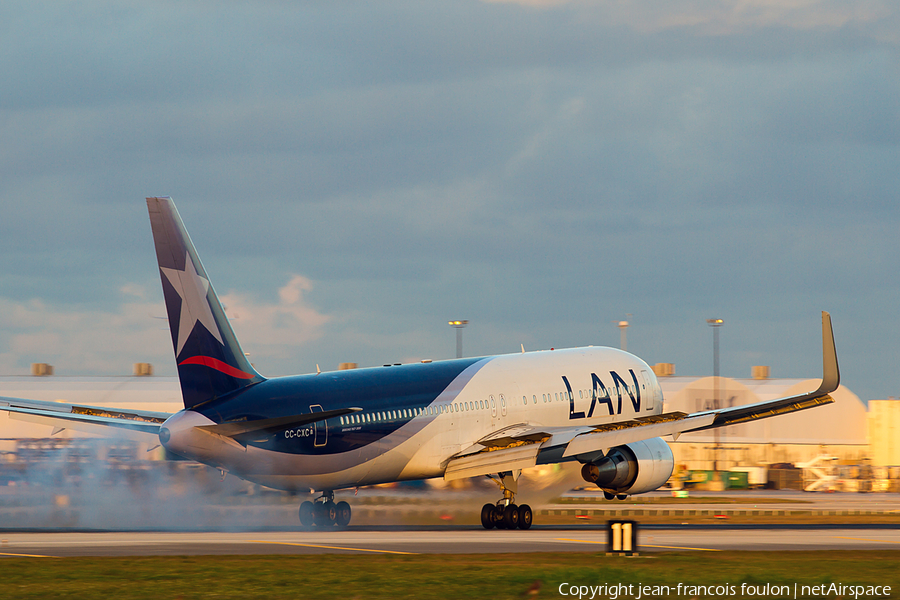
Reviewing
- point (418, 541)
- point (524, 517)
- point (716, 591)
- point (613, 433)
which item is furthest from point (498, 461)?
point (716, 591)

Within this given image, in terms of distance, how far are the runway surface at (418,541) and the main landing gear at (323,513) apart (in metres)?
1.54

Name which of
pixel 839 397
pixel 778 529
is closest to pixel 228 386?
pixel 778 529

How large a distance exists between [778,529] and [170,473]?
19909 mm

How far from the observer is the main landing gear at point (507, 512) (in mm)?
40344

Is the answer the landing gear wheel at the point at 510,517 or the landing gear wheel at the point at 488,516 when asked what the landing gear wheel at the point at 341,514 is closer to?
the landing gear wheel at the point at 488,516

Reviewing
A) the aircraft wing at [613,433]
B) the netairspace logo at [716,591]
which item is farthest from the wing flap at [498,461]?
the netairspace logo at [716,591]

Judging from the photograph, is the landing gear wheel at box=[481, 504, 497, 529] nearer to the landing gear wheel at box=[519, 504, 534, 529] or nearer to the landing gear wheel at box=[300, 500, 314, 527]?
the landing gear wheel at box=[519, 504, 534, 529]

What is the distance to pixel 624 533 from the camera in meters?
27.8

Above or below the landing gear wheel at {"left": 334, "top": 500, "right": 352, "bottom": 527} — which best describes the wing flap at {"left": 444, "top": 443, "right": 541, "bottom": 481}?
above

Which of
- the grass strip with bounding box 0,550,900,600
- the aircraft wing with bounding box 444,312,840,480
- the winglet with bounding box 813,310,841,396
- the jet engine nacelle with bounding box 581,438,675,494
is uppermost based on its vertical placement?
the winglet with bounding box 813,310,841,396

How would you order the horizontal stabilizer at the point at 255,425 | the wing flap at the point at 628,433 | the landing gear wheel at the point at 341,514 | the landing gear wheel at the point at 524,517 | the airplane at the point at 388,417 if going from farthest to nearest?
1. the landing gear wheel at the point at 341,514
2. the landing gear wheel at the point at 524,517
3. the wing flap at the point at 628,433
4. the airplane at the point at 388,417
5. the horizontal stabilizer at the point at 255,425

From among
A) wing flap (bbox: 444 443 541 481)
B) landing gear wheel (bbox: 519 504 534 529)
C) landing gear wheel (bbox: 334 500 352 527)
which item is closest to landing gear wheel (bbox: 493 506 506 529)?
landing gear wheel (bbox: 519 504 534 529)

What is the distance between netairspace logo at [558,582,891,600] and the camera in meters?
22.3

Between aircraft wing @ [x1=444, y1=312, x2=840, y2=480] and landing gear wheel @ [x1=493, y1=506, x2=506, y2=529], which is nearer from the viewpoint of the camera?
aircraft wing @ [x1=444, y1=312, x2=840, y2=480]
